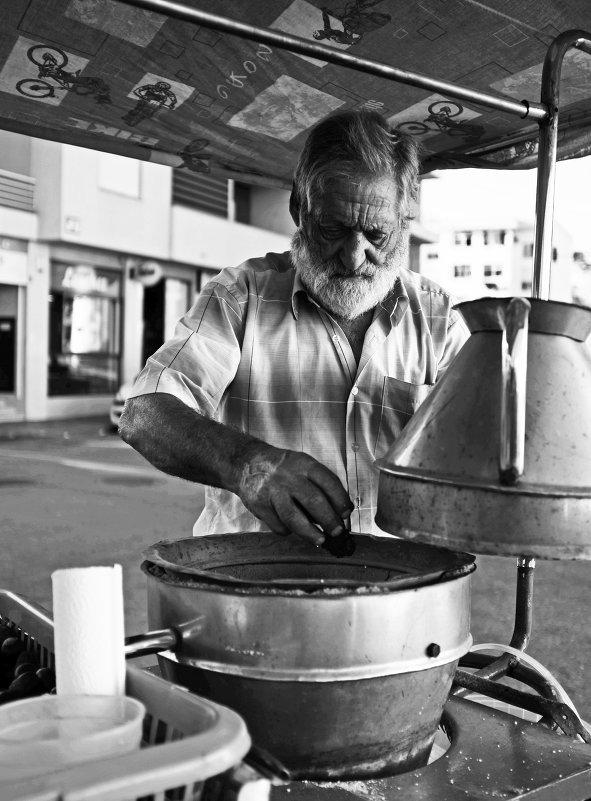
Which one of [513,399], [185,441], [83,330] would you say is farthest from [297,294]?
[83,330]

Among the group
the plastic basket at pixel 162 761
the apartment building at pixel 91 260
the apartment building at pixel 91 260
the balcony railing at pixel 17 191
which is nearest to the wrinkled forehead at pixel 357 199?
the plastic basket at pixel 162 761

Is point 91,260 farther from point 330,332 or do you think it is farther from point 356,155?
point 356,155

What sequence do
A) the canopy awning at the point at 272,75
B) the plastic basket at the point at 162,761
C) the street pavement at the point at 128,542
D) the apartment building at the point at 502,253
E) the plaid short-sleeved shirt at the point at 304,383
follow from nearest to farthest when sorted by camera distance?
the plastic basket at the point at 162,761
the canopy awning at the point at 272,75
the plaid short-sleeved shirt at the point at 304,383
the street pavement at the point at 128,542
the apartment building at the point at 502,253

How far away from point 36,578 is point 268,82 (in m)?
4.20

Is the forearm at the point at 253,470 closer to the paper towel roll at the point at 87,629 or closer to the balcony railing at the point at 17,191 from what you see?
the paper towel roll at the point at 87,629

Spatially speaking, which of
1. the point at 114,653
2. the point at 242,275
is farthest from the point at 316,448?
Result: the point at 114,653

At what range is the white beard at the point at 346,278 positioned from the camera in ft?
6.57

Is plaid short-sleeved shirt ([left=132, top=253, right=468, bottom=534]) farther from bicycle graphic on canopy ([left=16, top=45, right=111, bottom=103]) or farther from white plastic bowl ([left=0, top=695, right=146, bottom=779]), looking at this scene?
white plastic bowl ([left=0, top=695, right=146, bottom=779])

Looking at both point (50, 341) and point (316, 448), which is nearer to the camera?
point (316, 448)

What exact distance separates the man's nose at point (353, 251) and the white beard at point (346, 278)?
0.07ft

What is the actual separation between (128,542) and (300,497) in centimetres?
539

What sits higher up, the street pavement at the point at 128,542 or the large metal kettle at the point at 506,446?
the large metal kettle at the point at 506,446

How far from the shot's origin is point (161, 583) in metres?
1.13

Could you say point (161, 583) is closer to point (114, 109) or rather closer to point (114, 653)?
point (114, 653)
